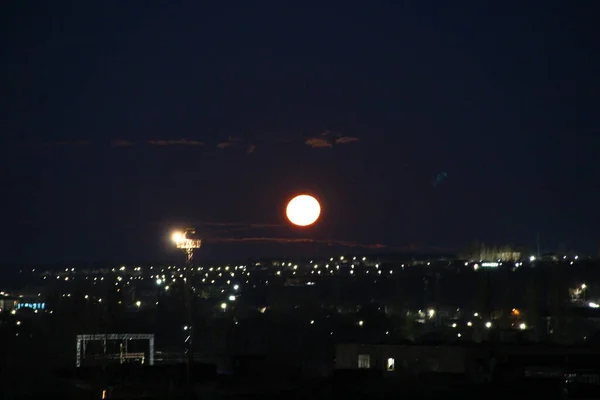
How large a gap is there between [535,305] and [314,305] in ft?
27.4

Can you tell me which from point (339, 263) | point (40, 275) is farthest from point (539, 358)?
point (40, 275)

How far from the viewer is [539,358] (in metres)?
13.2

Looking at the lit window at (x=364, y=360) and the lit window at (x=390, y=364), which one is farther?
the lit window at (x=364, y=360)

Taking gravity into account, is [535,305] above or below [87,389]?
above

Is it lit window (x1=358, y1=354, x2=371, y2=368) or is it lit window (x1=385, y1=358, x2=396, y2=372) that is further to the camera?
lit window (x1=358, y1=354, x2=371, y2=368)

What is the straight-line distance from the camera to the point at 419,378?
11289mm

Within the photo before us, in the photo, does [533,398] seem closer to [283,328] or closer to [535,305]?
[283,328]

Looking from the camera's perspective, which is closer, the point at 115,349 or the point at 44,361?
the point at 44,361

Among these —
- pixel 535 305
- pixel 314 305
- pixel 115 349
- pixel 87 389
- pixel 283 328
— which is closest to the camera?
pixel 87 389

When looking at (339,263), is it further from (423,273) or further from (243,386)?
(243,386)

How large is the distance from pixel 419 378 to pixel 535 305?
59.5 ft

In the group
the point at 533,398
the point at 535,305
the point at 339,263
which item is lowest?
the point at 533,398

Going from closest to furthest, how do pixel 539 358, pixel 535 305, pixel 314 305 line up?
pixel 539 358 → pixel 535 305 → pixel 314 305

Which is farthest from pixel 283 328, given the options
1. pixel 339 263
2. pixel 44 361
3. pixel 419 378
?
pixel 339 263
